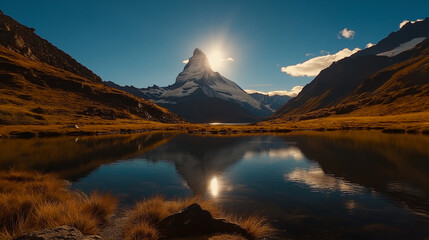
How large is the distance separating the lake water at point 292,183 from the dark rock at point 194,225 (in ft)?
11.2

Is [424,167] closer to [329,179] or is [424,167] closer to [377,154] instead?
[377,154]

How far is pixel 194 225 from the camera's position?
13.8 meters

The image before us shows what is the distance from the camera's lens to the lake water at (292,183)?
55.4 ft

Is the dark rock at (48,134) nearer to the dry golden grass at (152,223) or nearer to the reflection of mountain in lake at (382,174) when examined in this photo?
the reflection of mountain in lake at (382,174)

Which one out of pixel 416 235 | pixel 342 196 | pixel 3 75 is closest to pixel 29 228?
pixel 416 235

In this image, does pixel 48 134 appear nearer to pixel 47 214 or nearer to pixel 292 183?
pixel 292 183

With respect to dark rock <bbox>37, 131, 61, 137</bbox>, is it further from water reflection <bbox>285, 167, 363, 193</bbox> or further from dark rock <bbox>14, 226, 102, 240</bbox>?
dark rock <bbox>14, 226, 102, 240</bbox>

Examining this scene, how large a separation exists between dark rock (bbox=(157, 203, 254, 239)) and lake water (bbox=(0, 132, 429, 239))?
11.2 feet

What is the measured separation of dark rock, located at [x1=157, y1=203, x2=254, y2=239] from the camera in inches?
529

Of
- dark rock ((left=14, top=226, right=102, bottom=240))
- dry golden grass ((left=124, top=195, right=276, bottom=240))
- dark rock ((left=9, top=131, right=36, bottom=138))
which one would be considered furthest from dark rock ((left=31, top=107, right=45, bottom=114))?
dark rock ((left=14, top=226, right=102, bottom=240))

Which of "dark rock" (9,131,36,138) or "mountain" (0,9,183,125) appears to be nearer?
"dark rock" (9,131,36,138)

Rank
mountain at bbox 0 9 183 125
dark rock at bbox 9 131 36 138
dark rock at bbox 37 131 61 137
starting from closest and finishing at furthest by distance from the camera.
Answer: dark rock at bbox 9 131 36 138 → dark rock at bbox 37 131 61 137 → mountain at bbox 0 9 183 125

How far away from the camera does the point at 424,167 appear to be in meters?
34.2

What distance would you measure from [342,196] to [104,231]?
19.5 metres
